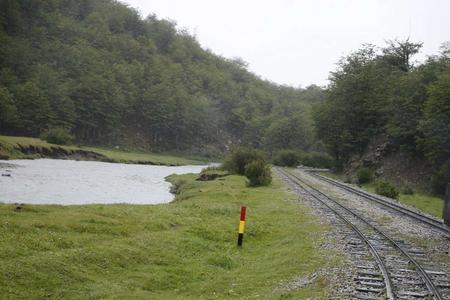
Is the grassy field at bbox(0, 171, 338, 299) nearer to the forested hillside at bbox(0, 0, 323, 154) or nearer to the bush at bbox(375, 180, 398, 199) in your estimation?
the bush at bbox(375, 180, 398, 199)

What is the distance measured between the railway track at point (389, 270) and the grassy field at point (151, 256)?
1.20m

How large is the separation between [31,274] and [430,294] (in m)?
10.5

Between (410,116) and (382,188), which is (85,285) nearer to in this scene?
(382,188)

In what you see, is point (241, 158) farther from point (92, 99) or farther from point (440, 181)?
point (92, 99)

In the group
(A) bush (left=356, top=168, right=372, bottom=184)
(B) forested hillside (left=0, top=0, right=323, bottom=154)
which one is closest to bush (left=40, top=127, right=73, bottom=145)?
(B) forested hillside (left=0, top=0, right=323, bottom=154)

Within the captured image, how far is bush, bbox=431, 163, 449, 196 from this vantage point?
154ft

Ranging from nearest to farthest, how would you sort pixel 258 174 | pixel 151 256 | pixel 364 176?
1. pixel 151 256
2. pixel 258 174
3. pixel 364 176

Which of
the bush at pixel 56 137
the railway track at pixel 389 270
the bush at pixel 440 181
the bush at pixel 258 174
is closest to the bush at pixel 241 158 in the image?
the bush at pixel 258 174

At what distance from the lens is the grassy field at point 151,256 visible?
1260cm

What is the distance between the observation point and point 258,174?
48.5 metres

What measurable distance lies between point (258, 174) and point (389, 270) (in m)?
34.0

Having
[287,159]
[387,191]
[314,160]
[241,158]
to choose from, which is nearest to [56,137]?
[287,159]

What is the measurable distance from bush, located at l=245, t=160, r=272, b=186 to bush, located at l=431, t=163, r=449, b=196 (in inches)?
665

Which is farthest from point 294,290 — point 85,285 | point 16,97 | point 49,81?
point 49,81
